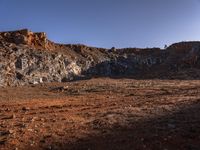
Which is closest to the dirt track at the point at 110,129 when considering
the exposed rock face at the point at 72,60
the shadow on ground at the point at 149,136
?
the shadow on ground at the point at 149,136

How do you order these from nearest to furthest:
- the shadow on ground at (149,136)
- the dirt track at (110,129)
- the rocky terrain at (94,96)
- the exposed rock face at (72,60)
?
the shadow on ground at (149,136) → the dirt track at (110,129) → the rocky terrain at (94,96) → the exposed rock face at (72,60)

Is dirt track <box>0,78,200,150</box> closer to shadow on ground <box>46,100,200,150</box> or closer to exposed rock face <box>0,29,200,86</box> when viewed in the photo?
shadow on ground <box>46,100,200,150</box>

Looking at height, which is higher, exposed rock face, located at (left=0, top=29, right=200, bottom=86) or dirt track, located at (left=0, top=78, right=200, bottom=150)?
exposed rock face, located at (left=0, top=29, right=200, bottom=86)

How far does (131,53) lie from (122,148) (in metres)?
42.9

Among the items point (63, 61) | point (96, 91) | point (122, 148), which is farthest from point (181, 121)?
point (63, 61)

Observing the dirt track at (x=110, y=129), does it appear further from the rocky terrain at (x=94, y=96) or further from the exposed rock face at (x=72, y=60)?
the exposed rock face at (x=72, y=60)

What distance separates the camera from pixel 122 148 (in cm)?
1005

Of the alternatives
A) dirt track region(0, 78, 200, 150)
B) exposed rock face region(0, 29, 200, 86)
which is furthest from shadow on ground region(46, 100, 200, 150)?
exposed rock face region(0, 29, 200, 86)

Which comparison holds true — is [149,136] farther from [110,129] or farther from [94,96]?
[94,96]

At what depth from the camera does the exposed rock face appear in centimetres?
3628

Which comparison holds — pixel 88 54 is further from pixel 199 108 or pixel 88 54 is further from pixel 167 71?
pixel 199 108

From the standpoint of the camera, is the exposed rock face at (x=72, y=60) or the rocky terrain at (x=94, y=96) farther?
the exposed rock face at (x=72, y=60)

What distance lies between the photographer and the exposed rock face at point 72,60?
1428 inches

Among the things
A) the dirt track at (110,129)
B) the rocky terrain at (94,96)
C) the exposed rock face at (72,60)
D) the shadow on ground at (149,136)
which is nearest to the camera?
the shadow on ground at (149,136)
